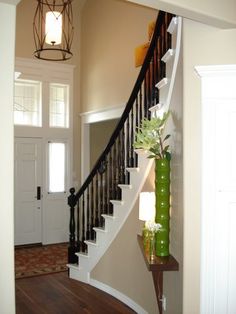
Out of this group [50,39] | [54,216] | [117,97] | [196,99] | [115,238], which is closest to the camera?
[196,99]

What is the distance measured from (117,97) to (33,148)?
2080 millimetres

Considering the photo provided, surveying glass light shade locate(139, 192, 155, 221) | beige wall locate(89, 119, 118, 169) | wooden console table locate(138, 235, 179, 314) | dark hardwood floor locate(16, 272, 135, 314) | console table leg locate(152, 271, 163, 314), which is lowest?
dark hardwood floor locate(16, 272, 135, 314)

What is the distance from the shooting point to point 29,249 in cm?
636

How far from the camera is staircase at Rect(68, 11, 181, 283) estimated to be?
10.1 feet

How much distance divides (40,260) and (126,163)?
2707 mm

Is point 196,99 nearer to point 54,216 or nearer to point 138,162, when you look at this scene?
point 138,162

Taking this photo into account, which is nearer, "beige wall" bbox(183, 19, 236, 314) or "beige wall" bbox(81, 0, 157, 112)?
"beige wall" bbox(183, 19, 236, 314)

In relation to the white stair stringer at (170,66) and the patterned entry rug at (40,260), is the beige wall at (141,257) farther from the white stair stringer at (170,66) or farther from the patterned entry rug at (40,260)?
the patterned entry rug at (40,260)

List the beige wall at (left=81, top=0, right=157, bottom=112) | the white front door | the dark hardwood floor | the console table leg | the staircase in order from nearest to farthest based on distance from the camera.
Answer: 1. the console table leg
2. the staircase
3. the dark hardwood floor
4. the beige wall at (left=81, top=0, right=157, bottom=112)
5. the white front door

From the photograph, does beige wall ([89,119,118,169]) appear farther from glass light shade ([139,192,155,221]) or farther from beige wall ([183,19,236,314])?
beige wall ([183,19,236,314])

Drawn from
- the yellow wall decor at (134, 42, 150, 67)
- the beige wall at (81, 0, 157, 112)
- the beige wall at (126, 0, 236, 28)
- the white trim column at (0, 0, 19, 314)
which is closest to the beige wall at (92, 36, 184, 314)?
the beige wall at (126, 0, 236, 28)

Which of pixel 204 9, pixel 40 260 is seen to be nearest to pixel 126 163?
pixel 204 9

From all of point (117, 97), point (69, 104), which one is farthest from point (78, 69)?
point (117, 97)

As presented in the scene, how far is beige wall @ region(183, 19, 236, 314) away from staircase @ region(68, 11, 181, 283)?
0.60 feet
